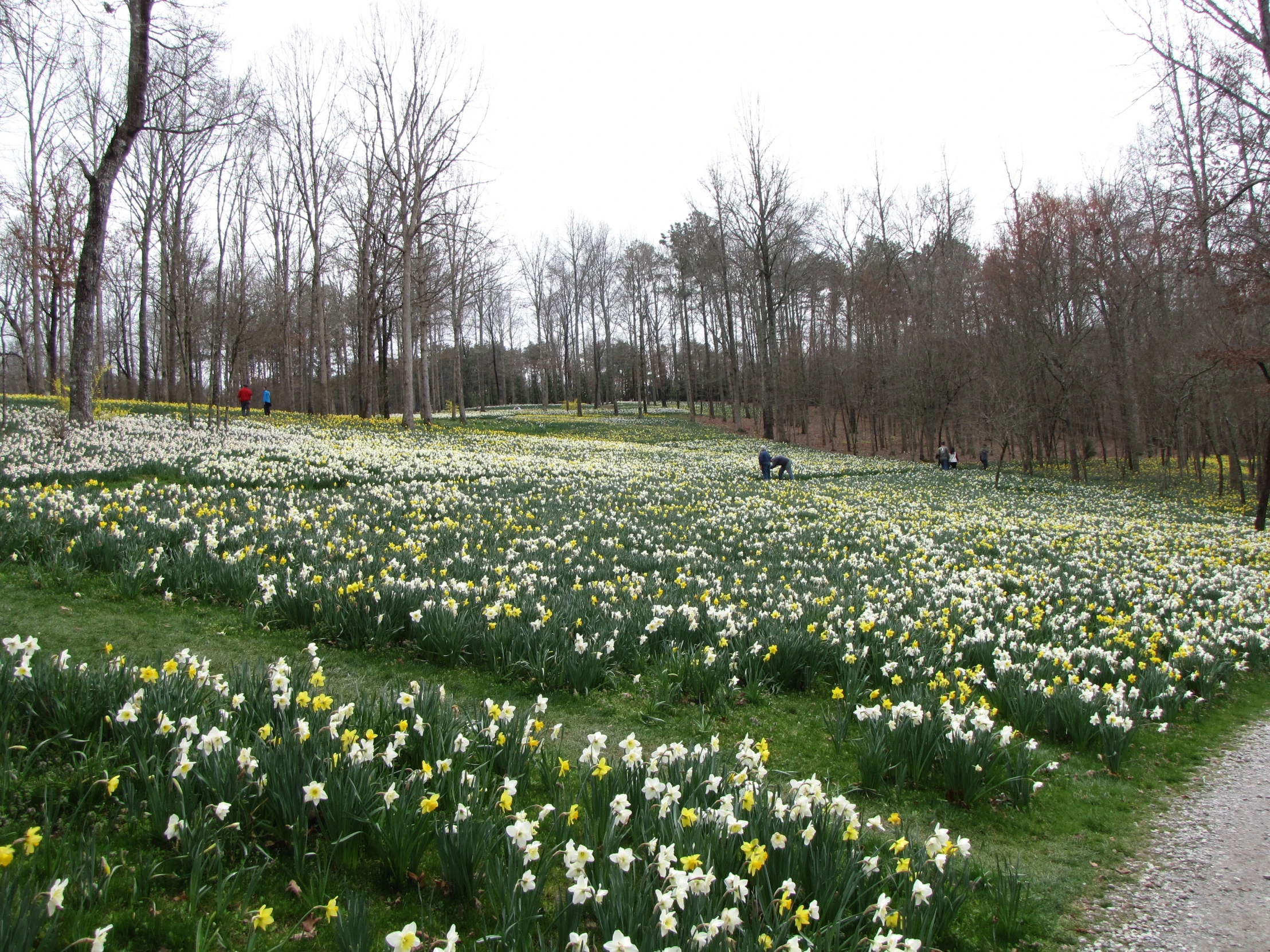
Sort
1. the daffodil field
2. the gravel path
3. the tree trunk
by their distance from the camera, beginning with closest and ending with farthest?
1. the daffodil field
2. the gravel path
3. the tree trunk

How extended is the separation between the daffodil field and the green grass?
0.18ft

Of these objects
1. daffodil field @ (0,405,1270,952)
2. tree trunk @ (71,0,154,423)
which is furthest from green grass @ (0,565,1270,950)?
tree trunk @ (71,0,154,423)

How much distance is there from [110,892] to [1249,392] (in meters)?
28.8

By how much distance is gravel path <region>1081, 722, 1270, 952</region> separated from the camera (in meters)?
2.63

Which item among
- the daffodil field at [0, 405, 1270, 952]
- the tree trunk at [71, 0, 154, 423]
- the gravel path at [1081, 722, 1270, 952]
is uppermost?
the tree trunk at [71, 0, 154, 423]

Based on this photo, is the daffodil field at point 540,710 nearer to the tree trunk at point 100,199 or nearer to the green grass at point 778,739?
the green grass at point 778,739

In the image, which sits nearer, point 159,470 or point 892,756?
point 892,756

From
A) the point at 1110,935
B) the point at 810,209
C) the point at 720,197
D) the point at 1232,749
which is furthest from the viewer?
the point at 810,209

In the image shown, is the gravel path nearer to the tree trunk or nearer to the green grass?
the green grass

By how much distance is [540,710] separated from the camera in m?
3.31

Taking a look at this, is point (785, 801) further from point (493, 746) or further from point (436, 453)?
point (436, 453)

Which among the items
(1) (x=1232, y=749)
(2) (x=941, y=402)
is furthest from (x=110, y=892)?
(2) (x=941, y=402)

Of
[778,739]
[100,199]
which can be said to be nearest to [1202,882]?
[778,739]

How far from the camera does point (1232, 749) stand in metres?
4.75
